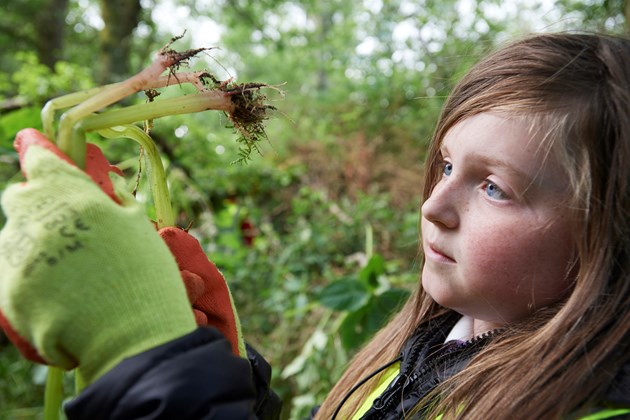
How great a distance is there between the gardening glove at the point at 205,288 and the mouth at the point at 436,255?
30 cm

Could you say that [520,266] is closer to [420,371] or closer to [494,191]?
[494,191]

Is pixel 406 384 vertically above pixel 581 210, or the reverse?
pixel 581 210

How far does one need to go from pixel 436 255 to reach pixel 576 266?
188mm

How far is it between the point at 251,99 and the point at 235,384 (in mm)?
393

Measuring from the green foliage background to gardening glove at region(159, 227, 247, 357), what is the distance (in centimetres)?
32

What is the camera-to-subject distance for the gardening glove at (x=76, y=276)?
1.95 feet

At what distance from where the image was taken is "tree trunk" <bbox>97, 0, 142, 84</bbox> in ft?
14.2

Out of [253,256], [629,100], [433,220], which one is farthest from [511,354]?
[253,256]

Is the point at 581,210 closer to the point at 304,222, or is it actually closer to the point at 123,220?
the point at 123,220

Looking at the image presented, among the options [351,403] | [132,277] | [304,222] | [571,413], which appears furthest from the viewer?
[304,222]

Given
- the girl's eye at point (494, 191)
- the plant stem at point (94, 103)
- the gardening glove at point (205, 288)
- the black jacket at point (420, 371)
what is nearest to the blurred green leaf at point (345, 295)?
the black jacket at point (420, 371)

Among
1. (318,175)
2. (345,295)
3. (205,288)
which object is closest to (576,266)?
(205,288)

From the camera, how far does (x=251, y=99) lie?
84cm

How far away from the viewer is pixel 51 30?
5762 millimetres
